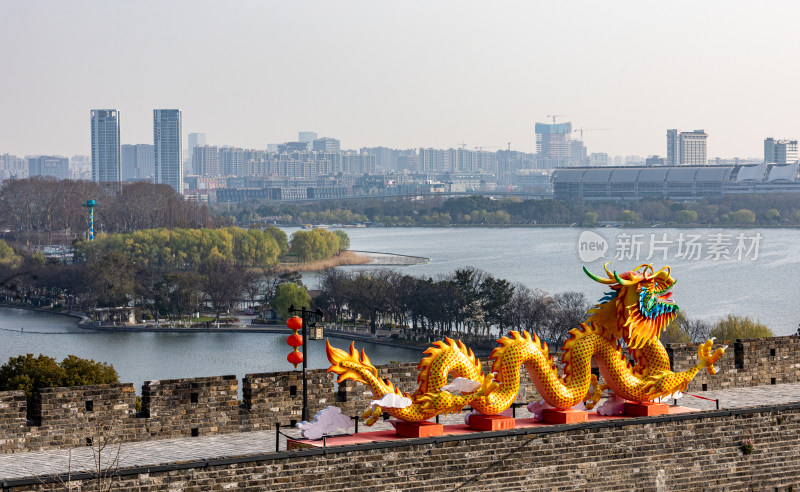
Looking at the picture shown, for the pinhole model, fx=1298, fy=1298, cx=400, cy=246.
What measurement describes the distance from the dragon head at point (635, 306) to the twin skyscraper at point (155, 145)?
151461mm

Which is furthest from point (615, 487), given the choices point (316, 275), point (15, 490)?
point (316, 275)

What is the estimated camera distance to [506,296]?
41.1 metres

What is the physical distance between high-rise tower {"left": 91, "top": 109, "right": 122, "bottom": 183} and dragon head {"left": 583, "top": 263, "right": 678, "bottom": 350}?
496ft

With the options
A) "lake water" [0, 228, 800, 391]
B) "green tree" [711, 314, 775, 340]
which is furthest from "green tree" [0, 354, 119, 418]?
"green tree" [711, 314, 775, 340]

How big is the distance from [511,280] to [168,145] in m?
127

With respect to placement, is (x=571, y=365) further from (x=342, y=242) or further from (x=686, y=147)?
(x=686, y=147)

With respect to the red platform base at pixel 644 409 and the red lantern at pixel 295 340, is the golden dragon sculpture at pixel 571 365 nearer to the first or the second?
the red platform base at pixel 644 409

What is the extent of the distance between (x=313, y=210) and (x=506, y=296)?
83743mm

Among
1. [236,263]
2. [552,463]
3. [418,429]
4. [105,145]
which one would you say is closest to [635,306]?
[552,463]

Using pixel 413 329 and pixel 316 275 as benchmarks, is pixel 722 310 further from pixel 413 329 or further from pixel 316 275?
pixel 316 275

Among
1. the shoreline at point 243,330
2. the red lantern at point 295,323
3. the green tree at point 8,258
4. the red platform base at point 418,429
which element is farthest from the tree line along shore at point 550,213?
the red platform base at point 418,429

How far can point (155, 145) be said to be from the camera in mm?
173000

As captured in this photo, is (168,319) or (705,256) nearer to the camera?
(168,319)

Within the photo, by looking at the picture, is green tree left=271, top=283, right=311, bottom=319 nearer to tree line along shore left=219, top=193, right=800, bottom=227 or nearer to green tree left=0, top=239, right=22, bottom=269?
green tree left=0, top=239, right=22, bottom=269
